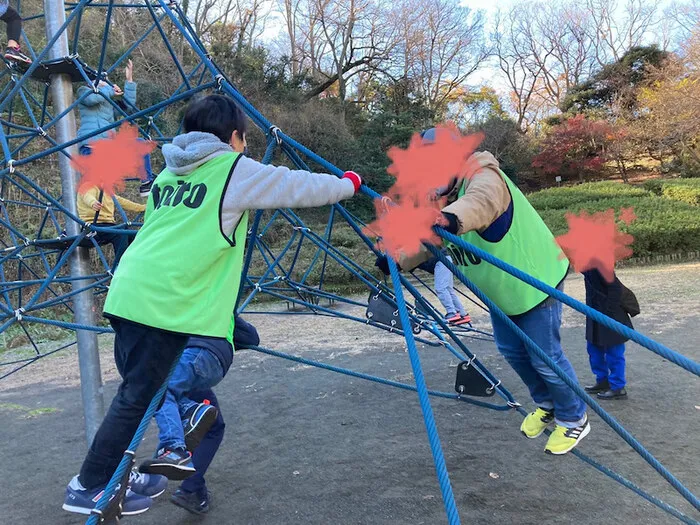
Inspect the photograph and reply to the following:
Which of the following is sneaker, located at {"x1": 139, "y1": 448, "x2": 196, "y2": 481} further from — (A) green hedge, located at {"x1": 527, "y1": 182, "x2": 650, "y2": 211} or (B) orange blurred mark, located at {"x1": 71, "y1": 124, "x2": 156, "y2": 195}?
(A) green hedge, located at {"x1": 527, "y1": 182, "x2": 650, "y2": 211}

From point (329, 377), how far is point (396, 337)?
5.66ft

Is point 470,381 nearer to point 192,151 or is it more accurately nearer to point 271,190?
point 271,190

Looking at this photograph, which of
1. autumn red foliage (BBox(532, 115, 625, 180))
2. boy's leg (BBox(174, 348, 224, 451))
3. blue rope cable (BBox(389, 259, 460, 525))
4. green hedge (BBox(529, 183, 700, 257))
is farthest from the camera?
autumn red foliage (BBox(532, 115, 625, 180))

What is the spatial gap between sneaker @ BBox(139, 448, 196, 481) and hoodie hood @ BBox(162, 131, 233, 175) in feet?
3.04

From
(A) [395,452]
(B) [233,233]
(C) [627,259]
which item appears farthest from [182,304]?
(C) [627,259]

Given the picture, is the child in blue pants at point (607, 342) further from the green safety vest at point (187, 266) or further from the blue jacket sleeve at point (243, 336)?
the green safety vest at point (187, 266)

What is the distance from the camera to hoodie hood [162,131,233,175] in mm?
1875

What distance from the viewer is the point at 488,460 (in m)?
3.04

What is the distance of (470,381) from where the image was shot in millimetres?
2920

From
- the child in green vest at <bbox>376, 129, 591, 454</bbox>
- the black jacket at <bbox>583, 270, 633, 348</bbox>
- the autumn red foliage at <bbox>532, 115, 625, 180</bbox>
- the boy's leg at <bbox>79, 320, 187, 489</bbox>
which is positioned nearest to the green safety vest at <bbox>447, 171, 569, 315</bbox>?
the child in green vest at <bbox>376, 129, 591, 454</bbox>

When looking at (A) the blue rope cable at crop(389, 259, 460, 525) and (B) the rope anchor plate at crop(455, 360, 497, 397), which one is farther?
(B) the rope anchor plate at crop(455, 360, 497, 397)

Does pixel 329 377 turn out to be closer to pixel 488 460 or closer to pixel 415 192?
pixel 488 460

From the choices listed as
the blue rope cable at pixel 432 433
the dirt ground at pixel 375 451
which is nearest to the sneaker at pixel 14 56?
the dirt ground at pixel 375 451

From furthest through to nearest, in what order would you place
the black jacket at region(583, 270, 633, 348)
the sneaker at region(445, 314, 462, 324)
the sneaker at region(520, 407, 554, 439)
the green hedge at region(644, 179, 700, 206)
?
1. the green hedge at region(644, 179, 700, 206)
2. the sneaker at region(445, 314, 462, 324)
3. the black jacket at region(583, 270, 633, 348)
4. the sneaker at region(520, 407, 554, 439)
